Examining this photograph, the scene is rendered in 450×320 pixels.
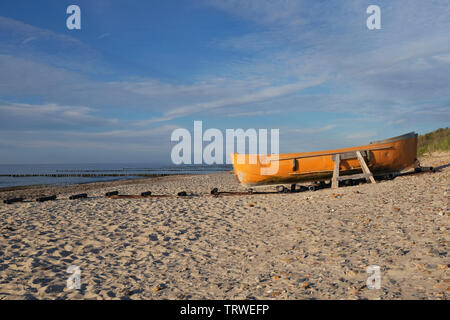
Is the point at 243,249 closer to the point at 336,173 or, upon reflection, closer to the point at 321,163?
the point at 336,173

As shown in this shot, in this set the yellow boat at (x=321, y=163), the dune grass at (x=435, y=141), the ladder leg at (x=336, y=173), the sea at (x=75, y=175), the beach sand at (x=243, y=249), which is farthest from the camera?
the sea at (x=75, y=175)

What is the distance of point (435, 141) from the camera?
26375 millimetres

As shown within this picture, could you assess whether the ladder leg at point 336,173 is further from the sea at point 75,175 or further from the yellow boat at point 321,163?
the sea at point 75,175

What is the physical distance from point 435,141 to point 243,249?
27893mm

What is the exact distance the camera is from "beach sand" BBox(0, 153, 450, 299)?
401 cm

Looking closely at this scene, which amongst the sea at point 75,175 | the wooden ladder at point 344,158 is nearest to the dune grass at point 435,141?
the wooden ladder at point 344,158

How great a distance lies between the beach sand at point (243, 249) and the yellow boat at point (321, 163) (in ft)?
9.88

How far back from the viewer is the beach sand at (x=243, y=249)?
13.2 feet

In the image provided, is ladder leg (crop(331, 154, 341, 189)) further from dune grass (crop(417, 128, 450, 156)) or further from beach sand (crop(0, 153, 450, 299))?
dune grass (crop(417, 128, 450, 156))

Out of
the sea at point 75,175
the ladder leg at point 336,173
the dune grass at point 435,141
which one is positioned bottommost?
the sea at point 75,175

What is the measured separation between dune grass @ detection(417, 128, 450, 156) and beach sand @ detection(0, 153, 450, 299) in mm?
16281

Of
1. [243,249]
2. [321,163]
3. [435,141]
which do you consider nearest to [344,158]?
[321,163]
